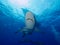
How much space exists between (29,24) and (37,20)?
5.1 inches

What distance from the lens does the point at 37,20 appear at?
Answer: 2.07 metres

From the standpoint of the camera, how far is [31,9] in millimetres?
2102

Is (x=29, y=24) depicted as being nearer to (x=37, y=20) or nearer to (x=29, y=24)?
(x=29, y=24)

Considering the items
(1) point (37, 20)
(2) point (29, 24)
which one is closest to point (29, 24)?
(2) point (29, 24)

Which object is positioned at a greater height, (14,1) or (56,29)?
(14,1)

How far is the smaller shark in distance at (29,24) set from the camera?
2043mm

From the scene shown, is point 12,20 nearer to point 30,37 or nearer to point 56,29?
point 30,37

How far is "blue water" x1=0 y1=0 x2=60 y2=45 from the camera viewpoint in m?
2.09

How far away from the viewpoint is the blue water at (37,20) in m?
2.09

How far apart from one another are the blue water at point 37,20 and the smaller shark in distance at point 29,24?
0.15ft

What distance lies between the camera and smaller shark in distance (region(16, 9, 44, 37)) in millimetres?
2043

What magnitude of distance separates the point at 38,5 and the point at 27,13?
201mm

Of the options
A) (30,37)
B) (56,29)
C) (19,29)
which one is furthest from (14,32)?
(56,29)

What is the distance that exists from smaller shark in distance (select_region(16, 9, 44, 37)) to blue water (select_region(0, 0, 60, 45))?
1.7 inches
